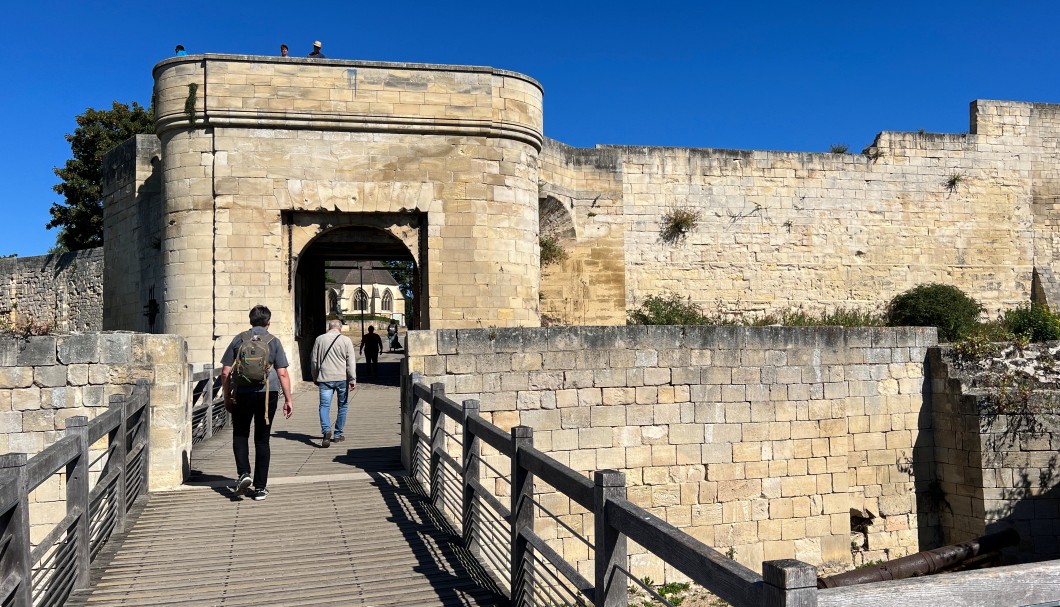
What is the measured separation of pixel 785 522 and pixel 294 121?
31.8 feet

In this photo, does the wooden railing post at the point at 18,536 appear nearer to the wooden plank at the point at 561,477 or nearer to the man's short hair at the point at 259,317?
the wooden plank at the point at 561,477

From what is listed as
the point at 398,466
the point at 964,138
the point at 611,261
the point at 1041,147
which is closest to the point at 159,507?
the point at 398,466

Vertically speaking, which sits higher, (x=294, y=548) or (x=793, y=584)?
(x=793, y=584)

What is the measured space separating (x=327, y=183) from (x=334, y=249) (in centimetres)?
406

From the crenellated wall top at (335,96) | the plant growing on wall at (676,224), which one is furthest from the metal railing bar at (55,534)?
the plant growing on wall at (676,224)

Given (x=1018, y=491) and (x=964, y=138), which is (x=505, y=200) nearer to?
(x=1018, y=491)

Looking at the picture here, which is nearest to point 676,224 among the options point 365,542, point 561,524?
point 365,542

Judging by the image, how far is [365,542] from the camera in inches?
219

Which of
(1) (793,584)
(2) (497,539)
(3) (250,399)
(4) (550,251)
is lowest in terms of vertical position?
(2) (497,539)

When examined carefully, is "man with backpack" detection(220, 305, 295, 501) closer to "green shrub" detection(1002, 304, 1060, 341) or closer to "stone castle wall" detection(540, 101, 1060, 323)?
"stone castle wall" detection(540, 101, 1060, 323)

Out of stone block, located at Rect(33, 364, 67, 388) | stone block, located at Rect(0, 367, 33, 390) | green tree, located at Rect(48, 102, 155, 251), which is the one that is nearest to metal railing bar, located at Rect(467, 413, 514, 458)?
stone block, located at Rect(33, 364, 67, 388)

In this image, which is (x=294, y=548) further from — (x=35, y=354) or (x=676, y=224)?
(x=676, y=224)

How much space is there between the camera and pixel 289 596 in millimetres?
4629

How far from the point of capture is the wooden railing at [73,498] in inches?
144
